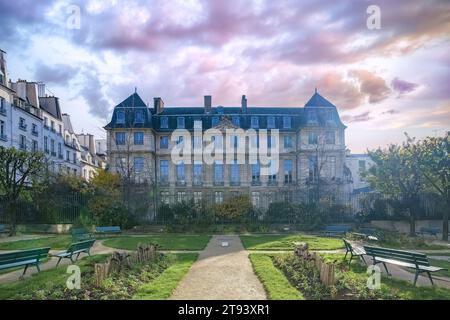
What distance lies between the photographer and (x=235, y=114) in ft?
135

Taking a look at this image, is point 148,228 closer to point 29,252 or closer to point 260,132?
point 29,252

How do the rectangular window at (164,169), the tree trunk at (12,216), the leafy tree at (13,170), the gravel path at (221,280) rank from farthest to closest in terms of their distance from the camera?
the rectangular window at (164,169), the leafy tree at (13,170), the tree trunk at (12,216), the gravel path at (221,280)

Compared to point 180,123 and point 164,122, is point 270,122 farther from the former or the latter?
point 164,122

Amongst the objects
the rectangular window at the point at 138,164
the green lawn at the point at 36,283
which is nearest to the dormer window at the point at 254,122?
the rectangular window at the point at 138,164

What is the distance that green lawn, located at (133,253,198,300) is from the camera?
7026 mm

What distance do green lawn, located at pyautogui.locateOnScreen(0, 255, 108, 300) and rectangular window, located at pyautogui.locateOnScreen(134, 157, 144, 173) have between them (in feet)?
94.6

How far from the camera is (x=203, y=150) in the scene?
132ft

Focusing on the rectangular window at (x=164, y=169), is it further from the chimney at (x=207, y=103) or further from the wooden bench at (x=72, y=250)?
the wooden bench at (x=72, y=250)

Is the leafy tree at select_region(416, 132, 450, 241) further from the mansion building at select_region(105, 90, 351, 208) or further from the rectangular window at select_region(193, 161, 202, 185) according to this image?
the rectangular window at select_region(193, 161, 202, 185)

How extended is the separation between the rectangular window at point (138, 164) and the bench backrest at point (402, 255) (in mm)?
31654

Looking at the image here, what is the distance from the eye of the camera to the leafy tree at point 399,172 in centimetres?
1889

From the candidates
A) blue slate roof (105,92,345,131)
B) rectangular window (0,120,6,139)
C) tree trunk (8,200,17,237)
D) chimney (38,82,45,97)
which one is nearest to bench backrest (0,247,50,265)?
tree trunk (8,200,17,237)
